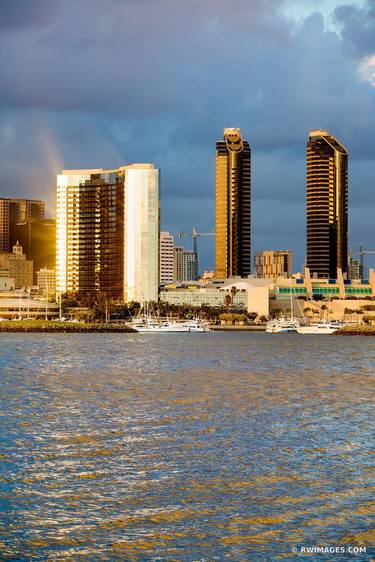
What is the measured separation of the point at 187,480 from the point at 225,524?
6637 millimetres

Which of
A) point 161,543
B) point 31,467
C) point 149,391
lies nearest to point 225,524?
point 161,543

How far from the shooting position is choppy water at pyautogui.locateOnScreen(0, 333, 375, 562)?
30422 millimetres

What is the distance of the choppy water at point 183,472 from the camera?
30.4 metres

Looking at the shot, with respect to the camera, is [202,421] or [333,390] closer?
[202,421]

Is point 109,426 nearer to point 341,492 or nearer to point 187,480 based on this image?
point 187,480

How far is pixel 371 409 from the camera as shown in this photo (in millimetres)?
65562

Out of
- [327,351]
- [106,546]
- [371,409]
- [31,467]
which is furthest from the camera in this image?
[327,351]

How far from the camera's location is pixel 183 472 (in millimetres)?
40438

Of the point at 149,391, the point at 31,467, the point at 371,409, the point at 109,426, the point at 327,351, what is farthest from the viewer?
the point at 327,351

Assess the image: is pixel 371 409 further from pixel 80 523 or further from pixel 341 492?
pixel 80 523

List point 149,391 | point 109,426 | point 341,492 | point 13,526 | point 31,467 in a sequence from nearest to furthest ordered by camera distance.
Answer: point 13,526 < point 341,492 < point 31,467 < point 109,426 < point 149,391

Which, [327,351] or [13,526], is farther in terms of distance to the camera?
[327,351]

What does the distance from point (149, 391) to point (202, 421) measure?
68.9 feet

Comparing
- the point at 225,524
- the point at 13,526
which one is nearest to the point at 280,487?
the point at 225,524
